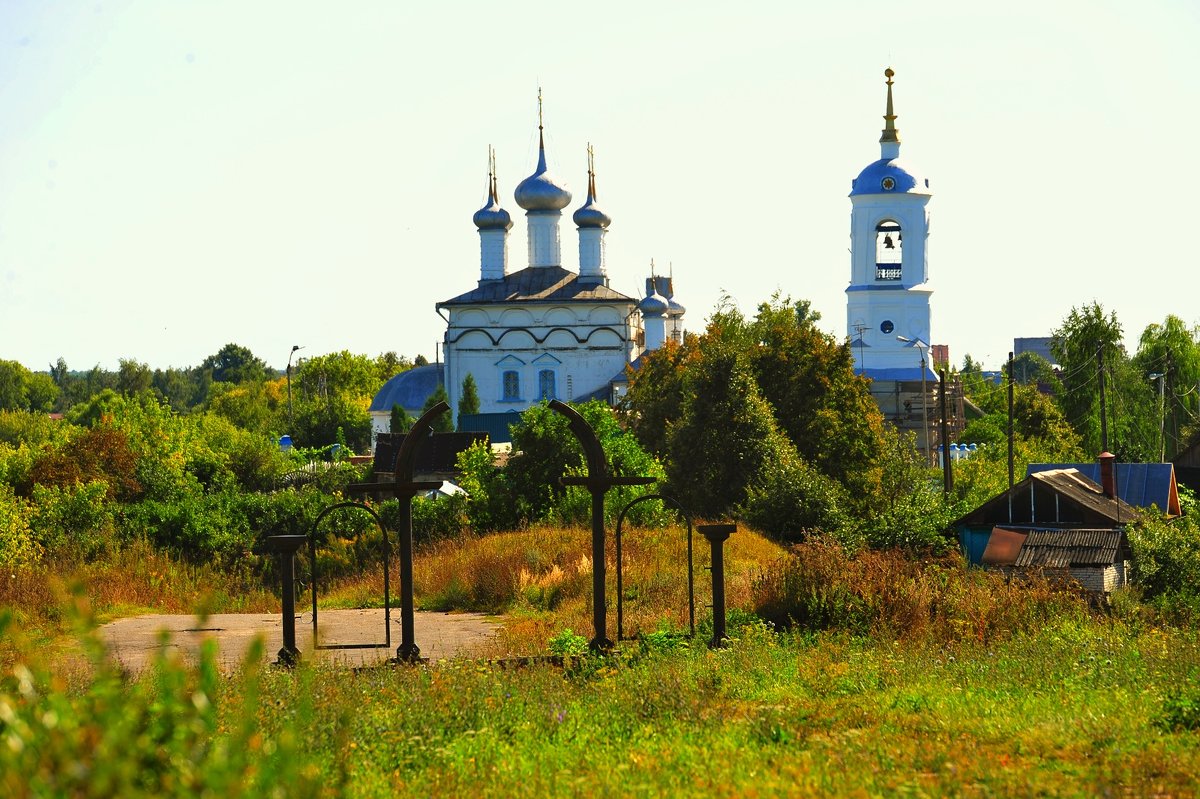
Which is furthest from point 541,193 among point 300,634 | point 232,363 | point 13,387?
point 232,363

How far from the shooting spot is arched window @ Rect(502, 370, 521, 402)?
62.5 m

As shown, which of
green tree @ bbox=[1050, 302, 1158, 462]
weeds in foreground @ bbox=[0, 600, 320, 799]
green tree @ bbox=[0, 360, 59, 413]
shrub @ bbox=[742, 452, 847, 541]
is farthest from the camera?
green tree @ bbox=[0, 360, 59, 413]

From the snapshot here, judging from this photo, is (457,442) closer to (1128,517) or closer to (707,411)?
(707,411)

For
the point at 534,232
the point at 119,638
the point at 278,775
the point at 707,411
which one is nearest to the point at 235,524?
the point at 707,411

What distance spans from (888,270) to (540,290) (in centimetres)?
1570

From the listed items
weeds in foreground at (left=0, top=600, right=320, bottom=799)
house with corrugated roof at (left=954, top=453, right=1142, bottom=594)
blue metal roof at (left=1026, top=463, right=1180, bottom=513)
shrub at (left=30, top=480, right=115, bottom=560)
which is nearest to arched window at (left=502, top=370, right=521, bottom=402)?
blue metal roof at (left=1026, top=463, right=1180, bottom=513)

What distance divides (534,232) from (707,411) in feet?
128

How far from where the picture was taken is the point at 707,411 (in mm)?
25984

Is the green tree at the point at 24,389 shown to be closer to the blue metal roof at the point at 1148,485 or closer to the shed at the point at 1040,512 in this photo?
the blue metal roof at the point at 1148,485

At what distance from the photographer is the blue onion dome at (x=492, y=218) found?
64.9 meters

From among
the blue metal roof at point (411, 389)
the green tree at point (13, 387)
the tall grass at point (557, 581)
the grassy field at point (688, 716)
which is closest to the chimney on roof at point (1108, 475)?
the tall grass at point (557, 581)

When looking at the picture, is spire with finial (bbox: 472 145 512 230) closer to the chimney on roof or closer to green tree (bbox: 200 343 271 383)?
the chimney on roof

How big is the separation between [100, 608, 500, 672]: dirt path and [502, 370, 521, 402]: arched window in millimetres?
47031

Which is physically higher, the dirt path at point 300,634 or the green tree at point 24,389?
the green tree at point 24,389
